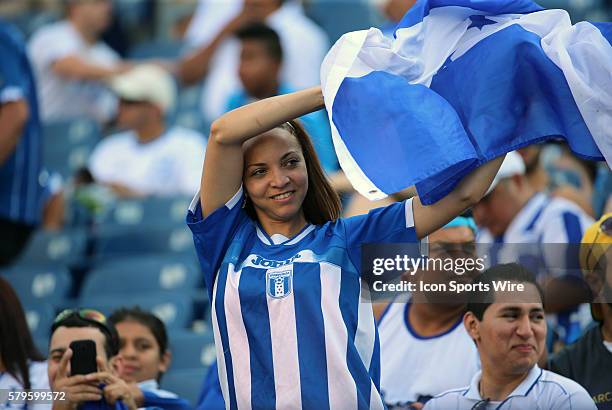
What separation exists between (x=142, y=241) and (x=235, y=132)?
12.4 feet

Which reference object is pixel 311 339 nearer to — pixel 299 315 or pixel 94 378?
pixel 299 315

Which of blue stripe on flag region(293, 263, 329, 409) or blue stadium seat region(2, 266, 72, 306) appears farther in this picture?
blue stadium seat region(2, 266, 72, 306)

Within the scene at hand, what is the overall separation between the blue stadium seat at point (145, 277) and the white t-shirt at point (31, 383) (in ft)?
6.93

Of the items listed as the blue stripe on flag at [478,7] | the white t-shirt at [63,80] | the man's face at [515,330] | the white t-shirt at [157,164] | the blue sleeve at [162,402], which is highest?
the white t-shirt at [63,80]

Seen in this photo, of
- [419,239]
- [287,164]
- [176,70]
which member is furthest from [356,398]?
[176,70]

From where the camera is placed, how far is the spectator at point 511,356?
323cm

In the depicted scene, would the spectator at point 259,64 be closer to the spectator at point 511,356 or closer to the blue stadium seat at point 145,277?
the blue stadium seat at point 145,277

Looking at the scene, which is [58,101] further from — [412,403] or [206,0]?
[412,403]

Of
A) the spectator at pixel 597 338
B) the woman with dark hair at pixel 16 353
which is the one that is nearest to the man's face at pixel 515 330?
the spectator at pixel 597 338

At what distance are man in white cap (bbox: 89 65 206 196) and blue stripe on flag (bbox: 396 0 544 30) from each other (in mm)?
4153

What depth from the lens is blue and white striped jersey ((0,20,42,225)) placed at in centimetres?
636

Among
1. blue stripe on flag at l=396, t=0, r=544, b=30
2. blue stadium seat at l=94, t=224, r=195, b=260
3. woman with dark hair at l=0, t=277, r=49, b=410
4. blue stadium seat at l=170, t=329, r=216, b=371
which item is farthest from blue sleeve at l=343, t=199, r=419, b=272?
blue stadium seat at l=94, t=224, r=195, b=260

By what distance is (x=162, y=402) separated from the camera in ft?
12.6

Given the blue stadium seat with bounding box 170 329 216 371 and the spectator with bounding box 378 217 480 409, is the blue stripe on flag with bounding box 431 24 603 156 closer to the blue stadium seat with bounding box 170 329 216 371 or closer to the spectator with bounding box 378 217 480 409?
the spectator with bounding box 378 217 480 409
